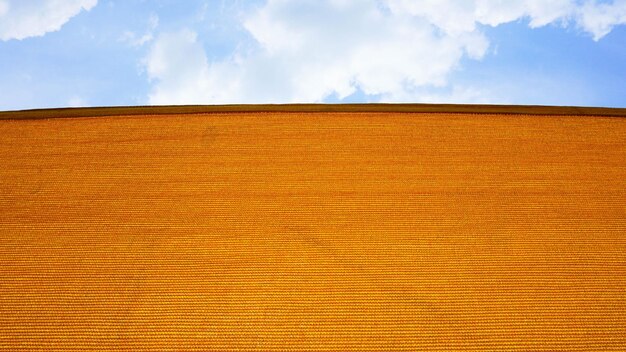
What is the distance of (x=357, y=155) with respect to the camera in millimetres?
1070

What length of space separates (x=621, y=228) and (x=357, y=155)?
1.81 feet

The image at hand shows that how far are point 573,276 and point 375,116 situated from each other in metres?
0.56

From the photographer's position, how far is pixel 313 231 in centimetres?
90

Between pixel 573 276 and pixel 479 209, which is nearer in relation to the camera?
pixel 573 276

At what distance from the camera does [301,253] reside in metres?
0.86

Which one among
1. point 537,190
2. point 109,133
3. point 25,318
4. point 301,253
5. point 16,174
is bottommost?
point 25,318

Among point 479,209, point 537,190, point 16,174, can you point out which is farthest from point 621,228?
point 16,174

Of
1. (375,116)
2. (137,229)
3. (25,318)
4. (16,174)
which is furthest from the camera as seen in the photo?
(375,116)

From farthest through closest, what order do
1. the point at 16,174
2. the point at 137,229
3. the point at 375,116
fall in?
the point at 375,116 < the point at 16,174 < the point at 137,229

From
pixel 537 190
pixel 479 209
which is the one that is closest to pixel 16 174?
pixel 479 209

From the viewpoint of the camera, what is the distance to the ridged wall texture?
2.48 feet

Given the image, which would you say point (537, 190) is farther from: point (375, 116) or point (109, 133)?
point (109, 133)

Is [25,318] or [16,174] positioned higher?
[16,174]

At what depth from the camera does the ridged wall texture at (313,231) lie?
2.48 ft
